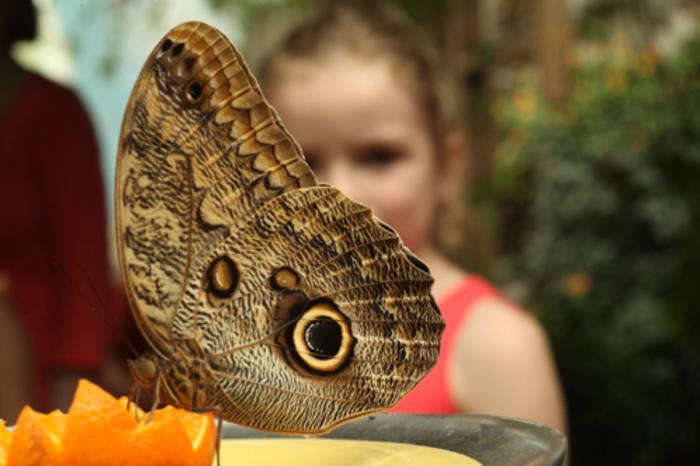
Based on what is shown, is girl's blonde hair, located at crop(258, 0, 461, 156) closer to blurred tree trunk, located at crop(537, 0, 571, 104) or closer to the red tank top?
the red tank top

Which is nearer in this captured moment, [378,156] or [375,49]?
[378,156]

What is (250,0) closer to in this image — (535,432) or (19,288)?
(19,288)

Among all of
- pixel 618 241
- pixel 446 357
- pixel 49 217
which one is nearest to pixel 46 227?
pixel 49 217

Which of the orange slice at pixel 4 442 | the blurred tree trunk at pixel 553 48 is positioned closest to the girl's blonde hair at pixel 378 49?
the orange slice at pixel 4 442

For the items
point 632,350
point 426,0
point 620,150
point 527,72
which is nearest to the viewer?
point 632,350

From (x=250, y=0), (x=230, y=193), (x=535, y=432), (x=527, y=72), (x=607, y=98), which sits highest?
(x=250, y=0)

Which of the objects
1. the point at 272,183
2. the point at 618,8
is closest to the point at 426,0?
the point at 618,8

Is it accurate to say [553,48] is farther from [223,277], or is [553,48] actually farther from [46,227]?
[223,277]
